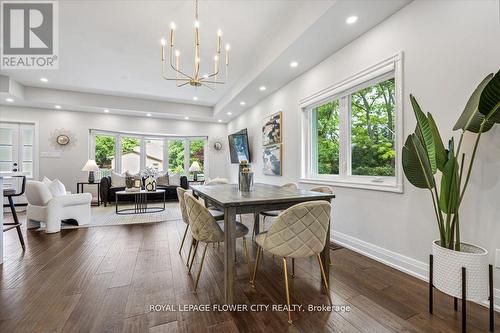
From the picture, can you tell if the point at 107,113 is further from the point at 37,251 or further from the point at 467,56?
the point at 467,56

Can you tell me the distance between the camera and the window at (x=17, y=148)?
5.66 m

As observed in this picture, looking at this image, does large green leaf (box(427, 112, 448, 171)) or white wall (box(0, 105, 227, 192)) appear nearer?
large green leaf (box(427, 112, 448, 171))

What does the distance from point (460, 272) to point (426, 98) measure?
1475 millimetres

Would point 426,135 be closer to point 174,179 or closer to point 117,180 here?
point 174,179

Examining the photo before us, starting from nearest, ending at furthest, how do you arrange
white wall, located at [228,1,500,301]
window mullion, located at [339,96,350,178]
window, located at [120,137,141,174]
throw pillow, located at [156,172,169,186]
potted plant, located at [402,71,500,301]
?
potted plant, located at [402,71,500,301] → white wall, located at [228,1,500,301] → window mullion, located at [339,96,350,178] → throw pillow, located at [156,172,169,186] → window, located at [120,137,141,174]

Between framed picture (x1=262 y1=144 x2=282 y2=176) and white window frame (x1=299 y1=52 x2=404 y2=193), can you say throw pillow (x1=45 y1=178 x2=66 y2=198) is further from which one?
white window frame (x1=299 y1=52 x2=404 y2=193)

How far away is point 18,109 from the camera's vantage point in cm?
573

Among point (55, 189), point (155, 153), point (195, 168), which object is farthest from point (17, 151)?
point (195, 168)

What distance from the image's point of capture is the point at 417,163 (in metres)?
1.60

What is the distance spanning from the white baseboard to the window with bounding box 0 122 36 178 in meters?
7.59

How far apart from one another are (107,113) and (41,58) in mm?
2753

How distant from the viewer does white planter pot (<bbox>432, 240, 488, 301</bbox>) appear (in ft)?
4.61

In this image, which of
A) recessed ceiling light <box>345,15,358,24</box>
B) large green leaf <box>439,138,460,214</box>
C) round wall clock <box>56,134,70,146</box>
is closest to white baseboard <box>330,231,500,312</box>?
large green leaf <box>439,138,460,214</box>

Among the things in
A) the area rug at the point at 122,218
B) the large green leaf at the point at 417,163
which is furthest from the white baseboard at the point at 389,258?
the area rug at the point at 122,218
